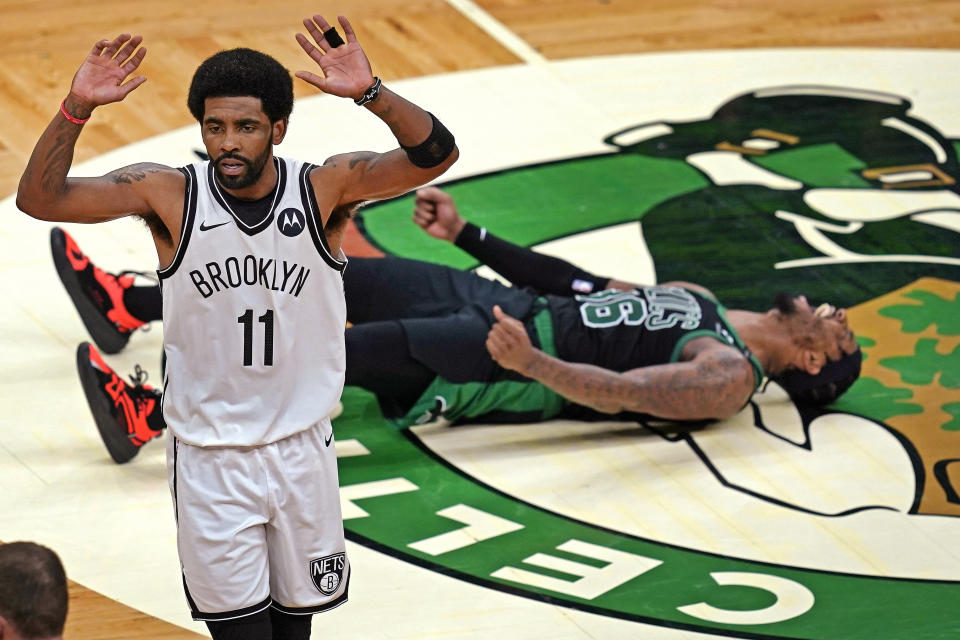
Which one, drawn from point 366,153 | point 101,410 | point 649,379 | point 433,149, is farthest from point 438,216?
point 433,149

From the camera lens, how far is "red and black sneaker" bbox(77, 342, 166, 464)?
476 centimetres

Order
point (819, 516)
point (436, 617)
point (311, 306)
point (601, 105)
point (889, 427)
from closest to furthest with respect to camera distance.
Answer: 1. point (311, 306)
2. point (436, 617)
3. point (819, 516)
4. point (889, 427)
5. point (601, 105)

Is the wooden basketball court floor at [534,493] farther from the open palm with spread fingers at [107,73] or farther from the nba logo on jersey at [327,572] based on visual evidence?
the open palm with spread fingers at [107,73]

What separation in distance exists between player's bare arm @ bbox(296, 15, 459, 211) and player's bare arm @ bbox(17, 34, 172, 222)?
343mm

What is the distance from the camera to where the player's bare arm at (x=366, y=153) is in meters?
3.09

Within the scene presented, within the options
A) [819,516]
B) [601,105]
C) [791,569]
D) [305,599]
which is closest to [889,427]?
[819,516]

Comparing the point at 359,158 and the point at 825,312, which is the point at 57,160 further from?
the point at 825,312

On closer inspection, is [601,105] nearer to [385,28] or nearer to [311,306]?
[385,28]

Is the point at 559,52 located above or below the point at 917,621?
above

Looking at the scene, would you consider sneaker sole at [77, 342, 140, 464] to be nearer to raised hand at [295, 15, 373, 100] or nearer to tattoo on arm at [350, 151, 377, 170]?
tattoo on arm at [350, 151, 377, 170]

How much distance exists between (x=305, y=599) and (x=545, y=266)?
2.28 metres

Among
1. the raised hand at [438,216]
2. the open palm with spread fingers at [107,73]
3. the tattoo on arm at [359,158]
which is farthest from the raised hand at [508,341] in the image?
the open palm with spread fingers at [107,73]

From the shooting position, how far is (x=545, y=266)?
5461 mm

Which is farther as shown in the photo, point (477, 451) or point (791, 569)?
point (477, 451)
